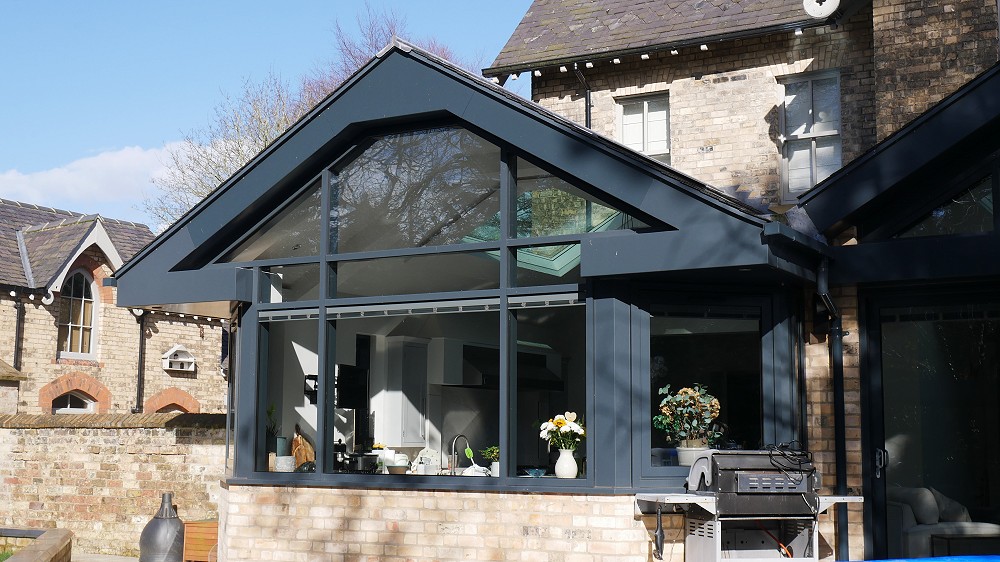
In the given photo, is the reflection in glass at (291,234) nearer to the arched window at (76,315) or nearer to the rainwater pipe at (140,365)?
the arched window at (76,315)

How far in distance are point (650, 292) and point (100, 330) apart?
51.6 ft

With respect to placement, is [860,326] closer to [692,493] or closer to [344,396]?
[692,493]

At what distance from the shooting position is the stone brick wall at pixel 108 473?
43.0 feet

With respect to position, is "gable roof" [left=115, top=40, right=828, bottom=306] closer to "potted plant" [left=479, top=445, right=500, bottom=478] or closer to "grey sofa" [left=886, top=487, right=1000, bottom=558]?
"potted plant" [left=479, top=445, right=500, bottom=478]

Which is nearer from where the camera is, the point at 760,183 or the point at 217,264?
the point at 217,264

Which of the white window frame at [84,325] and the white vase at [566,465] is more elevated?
the white window frame at [84,325]

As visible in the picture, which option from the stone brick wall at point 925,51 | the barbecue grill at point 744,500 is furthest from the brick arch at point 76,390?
the stone brick wall at point 925,51

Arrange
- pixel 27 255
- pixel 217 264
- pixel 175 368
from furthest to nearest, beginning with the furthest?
pixel 175 368, pixel 27 255, pixel 217 264

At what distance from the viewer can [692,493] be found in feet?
25.4

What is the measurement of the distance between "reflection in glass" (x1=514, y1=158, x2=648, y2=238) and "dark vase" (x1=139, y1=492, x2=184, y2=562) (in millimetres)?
5083

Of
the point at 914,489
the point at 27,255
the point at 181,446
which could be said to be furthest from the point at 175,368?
the point at 914,489

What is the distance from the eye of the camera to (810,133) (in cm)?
1302

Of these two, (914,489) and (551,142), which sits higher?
(551,142)

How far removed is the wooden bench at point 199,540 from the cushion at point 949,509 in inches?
273
